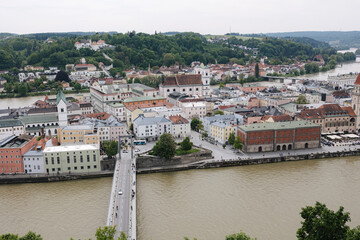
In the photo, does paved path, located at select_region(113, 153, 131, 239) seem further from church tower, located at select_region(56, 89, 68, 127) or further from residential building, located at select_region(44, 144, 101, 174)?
church tower, located at select_region(56, 89, 68, 127)

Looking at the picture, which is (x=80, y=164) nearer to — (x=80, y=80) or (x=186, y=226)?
(x=186, y=226)

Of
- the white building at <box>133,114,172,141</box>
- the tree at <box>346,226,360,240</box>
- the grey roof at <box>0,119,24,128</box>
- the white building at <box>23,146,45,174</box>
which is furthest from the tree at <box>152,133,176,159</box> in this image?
the tree at <box>346,226,360,240</box>

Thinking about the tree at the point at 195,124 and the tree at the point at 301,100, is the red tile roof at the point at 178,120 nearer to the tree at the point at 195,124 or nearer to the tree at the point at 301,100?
the tree at the point at 195,124

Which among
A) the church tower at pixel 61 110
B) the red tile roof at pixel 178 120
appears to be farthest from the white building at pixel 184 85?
the church tower at pixel 61 110

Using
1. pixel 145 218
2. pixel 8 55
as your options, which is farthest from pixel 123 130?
pixel 8 55

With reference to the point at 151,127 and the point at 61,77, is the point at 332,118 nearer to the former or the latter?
the point at 151,127

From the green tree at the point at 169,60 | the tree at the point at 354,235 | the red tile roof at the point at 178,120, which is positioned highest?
the green tree at the point at 169,60

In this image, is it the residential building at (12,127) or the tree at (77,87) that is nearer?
the residential building at (12,127)
